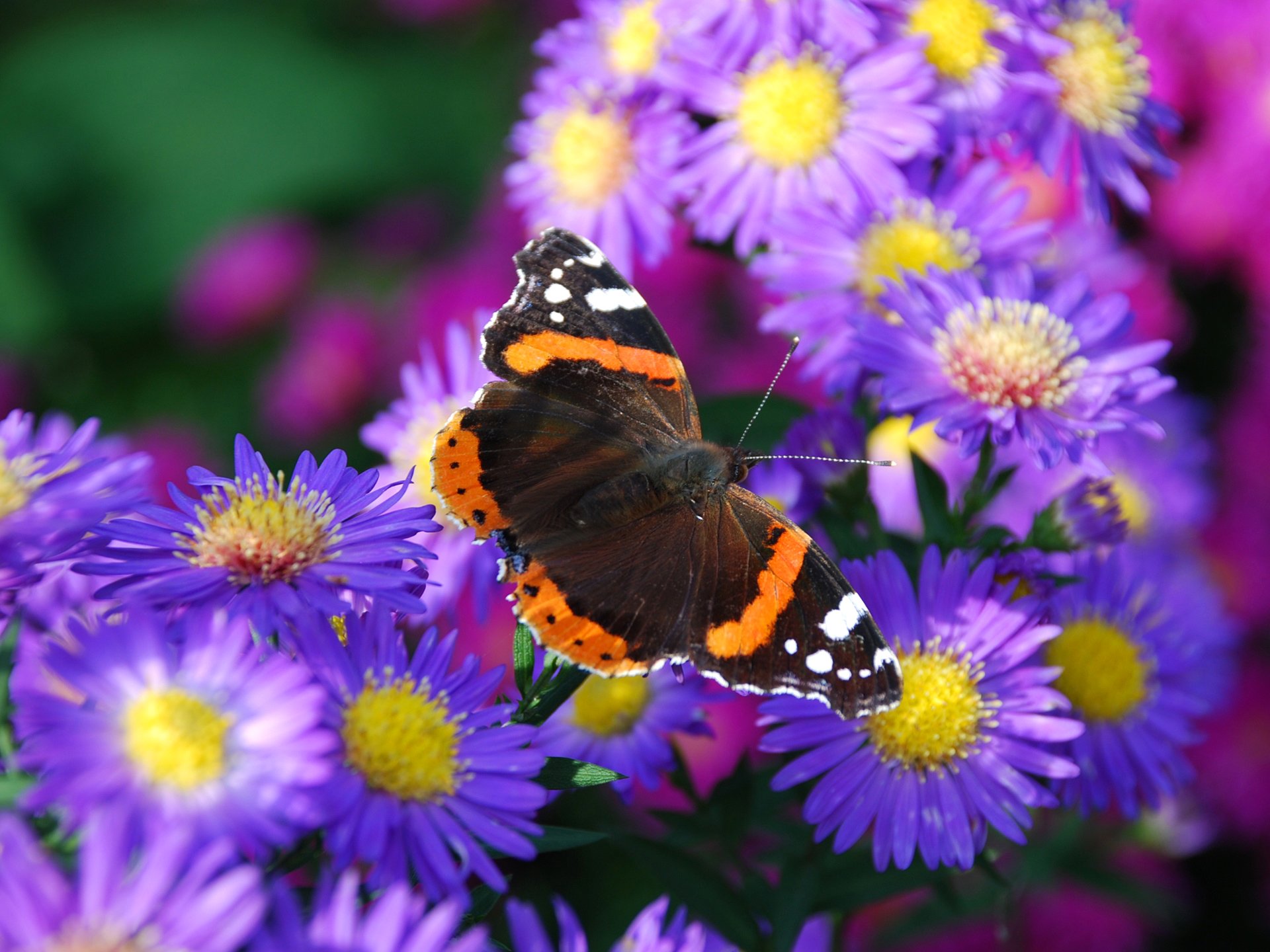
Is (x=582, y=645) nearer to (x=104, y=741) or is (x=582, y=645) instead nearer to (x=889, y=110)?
(x=104, y=741)

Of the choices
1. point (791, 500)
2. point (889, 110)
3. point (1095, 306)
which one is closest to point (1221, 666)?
point (1095, 306)

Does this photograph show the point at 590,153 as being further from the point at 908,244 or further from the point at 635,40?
the point at 908,244

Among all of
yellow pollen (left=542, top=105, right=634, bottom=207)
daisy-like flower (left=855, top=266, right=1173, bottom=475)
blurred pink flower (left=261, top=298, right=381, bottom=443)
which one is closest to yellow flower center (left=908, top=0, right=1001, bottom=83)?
daisy-like flower (left=855, top=266, right=1173, bottom=475)

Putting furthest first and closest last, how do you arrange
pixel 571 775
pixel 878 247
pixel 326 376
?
pixel 326 376 < pixel 878 247 < pixel 571 775

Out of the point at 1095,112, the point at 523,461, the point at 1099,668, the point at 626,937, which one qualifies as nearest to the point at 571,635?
the point at 626,937

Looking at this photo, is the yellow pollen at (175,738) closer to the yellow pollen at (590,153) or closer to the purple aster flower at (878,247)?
the purple aster flower at (878,247)

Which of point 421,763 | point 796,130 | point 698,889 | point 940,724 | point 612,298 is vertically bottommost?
point 698,889
